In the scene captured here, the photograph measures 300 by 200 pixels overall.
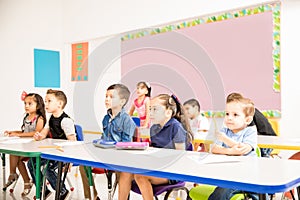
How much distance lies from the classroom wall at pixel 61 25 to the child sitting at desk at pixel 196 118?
106 cm

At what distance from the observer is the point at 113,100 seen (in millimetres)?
2639

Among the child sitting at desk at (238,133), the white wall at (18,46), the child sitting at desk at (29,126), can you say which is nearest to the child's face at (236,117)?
the child sitting at desk at (238,133)

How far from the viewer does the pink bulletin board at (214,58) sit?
349cm

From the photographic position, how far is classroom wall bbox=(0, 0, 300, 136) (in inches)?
176

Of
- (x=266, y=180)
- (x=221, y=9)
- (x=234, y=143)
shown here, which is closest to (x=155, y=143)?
(x=234, y=143)

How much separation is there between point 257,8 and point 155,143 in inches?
78.7

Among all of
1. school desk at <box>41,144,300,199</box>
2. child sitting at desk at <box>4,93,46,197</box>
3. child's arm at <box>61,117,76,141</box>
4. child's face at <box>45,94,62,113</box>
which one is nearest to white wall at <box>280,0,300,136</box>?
school desk at <box>41,144,300,199</box>

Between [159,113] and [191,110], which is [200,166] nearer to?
[159,113]

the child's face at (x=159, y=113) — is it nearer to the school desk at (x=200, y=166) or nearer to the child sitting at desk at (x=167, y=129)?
the child sitting at desk at (x=167, y=129)

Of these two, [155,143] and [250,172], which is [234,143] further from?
[155,143]

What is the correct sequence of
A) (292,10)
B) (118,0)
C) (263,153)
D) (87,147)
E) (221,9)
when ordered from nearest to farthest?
(87,147), (263,153), (292,10), (221,9), (118,0)

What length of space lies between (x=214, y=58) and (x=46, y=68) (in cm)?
278

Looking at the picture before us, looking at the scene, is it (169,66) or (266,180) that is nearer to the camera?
(266,180)

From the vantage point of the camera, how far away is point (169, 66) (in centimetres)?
446
